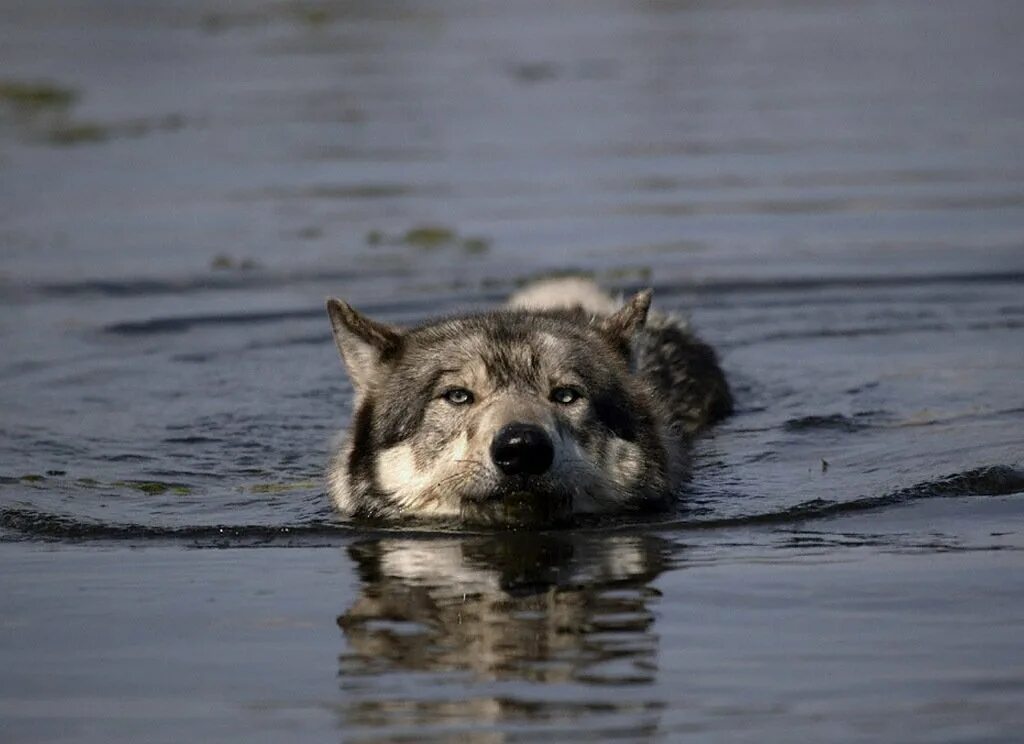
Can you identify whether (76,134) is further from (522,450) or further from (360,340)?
(522,450)

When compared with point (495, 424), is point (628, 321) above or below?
above

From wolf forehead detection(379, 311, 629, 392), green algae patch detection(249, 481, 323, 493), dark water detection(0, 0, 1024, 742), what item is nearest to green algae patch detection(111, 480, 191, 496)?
dark water detection(0, 0, 1024, 742)

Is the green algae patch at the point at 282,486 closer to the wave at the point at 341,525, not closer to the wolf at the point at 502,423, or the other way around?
the wolf at the point at 502,423

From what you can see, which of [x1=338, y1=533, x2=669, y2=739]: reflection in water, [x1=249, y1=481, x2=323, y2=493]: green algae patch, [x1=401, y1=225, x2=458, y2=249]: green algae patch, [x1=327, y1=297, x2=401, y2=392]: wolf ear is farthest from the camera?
[x1=401, y1=225, x2=458, y2=249]: green algae patch

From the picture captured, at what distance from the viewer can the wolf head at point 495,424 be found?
8.45m

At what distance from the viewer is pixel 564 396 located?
8836 mm

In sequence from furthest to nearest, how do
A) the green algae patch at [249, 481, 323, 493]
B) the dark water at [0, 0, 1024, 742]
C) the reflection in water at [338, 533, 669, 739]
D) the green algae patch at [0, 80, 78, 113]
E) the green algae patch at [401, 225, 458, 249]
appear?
the green algae patch at [0, 80, 78, 113]
the green algae patch at [401, 225, 458, 249]
the green algae patch at [249, 481, 323, 493]
the dark water at [0, 0, 1024, 742]
the reflection in water at [338, 533, 669, 739]

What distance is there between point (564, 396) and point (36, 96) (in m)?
16.4

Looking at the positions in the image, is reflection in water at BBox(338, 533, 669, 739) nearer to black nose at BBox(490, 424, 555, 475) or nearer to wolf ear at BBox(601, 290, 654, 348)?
black nose at BBox(490, 424, 555, 475)

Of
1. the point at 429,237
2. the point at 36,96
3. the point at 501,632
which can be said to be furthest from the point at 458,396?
the point at 36,96

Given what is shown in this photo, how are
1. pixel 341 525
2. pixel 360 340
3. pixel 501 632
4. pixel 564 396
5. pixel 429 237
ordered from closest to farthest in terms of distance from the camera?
pixel 501 632, pixel 564 396, pixel 341 525, pixel 360 340, pixel 429 237

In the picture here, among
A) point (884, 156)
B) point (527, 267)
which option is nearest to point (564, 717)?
point (527, 267)

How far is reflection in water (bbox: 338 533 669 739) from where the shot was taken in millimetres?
6199

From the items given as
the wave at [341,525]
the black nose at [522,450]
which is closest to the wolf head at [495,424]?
the black nose at [522,450]
